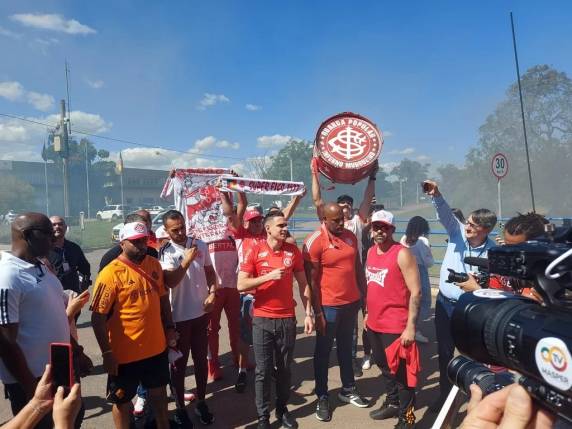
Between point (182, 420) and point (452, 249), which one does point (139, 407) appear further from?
point (452, 249)

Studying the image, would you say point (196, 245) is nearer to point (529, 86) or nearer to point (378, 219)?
point (378, 219)

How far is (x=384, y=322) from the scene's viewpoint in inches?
139

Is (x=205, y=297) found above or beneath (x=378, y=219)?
beneath

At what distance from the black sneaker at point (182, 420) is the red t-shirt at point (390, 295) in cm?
173

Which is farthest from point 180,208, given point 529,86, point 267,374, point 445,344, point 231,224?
point 529,86

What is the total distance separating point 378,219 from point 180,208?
2701mm

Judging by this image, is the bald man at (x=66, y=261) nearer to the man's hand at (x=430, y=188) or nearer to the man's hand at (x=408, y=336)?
the man's hand at (x=408, y=336)

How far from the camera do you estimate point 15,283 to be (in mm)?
2316

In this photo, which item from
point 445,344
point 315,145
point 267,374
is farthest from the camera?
point 315,145

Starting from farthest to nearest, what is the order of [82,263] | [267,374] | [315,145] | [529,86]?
[529,86]
[82,263]
[315,145]
[267,374]

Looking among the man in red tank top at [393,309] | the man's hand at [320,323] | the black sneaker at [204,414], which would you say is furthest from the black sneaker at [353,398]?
the black sneaker at [204,414]

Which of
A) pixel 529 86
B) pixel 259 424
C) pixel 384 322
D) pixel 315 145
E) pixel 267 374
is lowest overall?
pixel 259 424

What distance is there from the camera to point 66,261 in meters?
4.54

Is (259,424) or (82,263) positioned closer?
(259,424)
